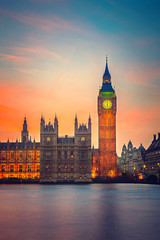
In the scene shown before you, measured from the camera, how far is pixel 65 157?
147000 mm

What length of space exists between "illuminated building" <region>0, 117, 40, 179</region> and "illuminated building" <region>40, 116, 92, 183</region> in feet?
33.7

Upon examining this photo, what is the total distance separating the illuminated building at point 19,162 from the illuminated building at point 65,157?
10266 millimetres

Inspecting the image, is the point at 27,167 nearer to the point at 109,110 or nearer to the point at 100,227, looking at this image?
the point at 109,110

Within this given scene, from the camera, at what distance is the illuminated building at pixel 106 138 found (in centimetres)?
15488

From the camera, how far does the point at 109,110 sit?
6378 inches

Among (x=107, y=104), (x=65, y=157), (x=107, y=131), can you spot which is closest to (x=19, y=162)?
(x=65, y=157)

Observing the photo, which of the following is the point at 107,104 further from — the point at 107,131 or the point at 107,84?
the point at 107,131

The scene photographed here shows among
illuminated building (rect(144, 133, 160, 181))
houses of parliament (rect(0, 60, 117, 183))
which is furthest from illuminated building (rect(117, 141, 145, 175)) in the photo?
houses of parliament (rect(0, 60, 117, 183))

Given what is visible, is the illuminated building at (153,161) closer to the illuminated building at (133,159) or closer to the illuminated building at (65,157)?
the illuminated building at (133,159)

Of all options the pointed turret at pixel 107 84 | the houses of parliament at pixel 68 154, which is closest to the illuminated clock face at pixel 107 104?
the houses of parliament at pixel 68 154

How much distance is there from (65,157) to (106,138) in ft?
73.8

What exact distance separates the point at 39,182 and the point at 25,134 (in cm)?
4037

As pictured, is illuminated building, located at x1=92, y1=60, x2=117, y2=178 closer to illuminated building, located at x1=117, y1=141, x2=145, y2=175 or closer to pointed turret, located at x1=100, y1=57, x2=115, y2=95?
pointed turret, located at x1=100, y1=57, x2=115, y2=95

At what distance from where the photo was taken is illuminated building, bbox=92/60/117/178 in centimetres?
15488
